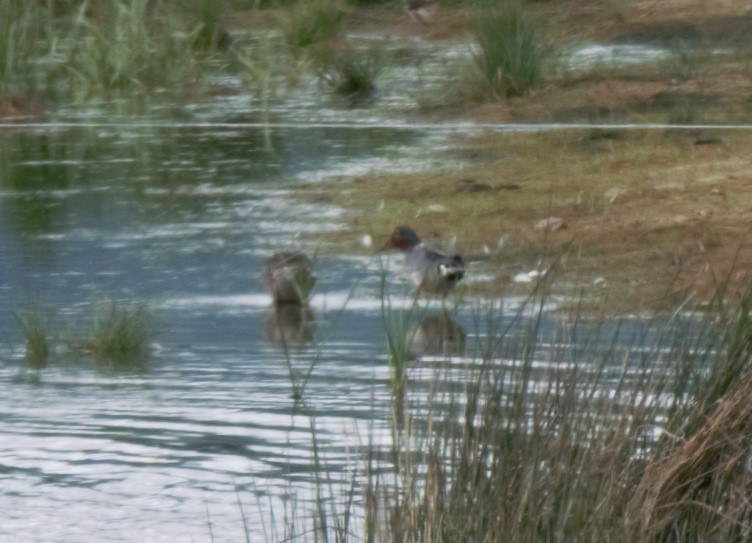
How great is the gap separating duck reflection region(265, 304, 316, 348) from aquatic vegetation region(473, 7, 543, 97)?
495cm

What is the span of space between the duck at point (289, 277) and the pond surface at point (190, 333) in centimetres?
13

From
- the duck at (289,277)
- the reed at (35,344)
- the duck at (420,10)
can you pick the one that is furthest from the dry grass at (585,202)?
the duck at (420,10)

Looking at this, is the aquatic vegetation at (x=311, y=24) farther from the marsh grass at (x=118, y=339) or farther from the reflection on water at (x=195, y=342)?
the marsh grass at (x=118, y=339)

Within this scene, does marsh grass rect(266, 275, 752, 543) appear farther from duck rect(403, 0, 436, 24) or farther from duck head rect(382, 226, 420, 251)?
duck rect(403, 0, 436, 24)

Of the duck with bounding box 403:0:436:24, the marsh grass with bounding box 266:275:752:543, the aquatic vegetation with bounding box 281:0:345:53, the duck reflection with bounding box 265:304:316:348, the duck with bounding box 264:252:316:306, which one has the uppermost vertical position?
the marsh grass with bounding box 266:275:752:543

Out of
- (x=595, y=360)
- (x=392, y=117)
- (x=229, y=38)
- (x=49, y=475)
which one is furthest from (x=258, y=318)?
(x=229, y=38)

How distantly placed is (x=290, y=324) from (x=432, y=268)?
2.01ft

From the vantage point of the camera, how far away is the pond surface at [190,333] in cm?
498

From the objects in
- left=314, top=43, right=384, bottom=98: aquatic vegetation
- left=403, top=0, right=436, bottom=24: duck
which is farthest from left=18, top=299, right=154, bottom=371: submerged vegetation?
left=403, top=0, right=436, bottom=24: duck

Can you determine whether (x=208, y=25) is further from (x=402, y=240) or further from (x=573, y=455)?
(x=573, y=455)

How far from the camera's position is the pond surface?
16.4ft

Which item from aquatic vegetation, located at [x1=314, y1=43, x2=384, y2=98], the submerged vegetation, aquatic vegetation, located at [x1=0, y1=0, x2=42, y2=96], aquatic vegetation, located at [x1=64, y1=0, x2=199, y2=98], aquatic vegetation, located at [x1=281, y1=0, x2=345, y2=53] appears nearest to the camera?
the submerged vegetation

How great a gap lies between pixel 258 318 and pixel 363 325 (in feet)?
1.57

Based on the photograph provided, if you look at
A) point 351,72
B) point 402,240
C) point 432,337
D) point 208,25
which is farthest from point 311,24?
point 432,337
